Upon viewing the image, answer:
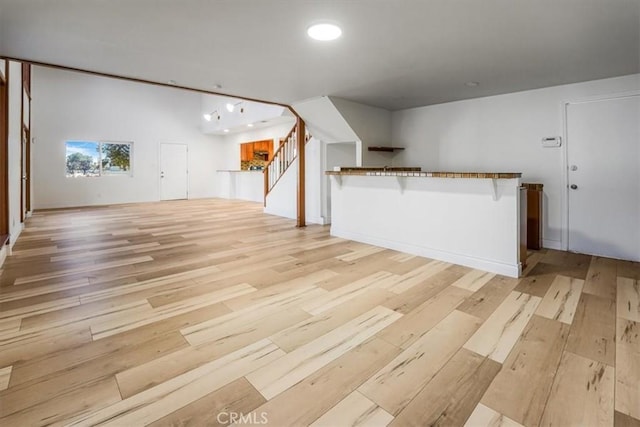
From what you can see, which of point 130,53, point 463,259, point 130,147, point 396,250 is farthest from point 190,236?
point 130,147

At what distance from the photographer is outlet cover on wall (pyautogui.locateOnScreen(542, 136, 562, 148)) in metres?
4.36

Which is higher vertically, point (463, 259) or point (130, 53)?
point (130, 53)

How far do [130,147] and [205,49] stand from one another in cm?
871

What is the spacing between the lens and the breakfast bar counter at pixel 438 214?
3.36m

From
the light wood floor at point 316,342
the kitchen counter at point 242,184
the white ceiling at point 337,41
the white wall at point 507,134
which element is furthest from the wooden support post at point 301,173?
the kitchen counter at point 242,184

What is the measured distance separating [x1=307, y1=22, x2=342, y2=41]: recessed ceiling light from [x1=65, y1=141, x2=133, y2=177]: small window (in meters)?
9.55

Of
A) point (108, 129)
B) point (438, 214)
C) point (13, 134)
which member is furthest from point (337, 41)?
point (108, 129)

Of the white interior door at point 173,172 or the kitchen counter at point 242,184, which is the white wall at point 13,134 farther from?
the kitchen counter at point 242,184

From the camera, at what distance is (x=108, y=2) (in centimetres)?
227

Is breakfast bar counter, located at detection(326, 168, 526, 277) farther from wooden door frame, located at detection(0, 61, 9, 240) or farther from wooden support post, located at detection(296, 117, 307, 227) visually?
wooden door frame, located at detection(0, 61, 9, 240)

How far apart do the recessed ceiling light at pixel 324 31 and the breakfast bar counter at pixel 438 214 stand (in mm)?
1840

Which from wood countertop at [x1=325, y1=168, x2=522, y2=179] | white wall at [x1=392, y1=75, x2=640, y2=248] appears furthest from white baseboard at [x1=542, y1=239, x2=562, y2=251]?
wood countertop at [x1=325, y1=168, x2=522, y2=179]

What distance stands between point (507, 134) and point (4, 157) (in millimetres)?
6758

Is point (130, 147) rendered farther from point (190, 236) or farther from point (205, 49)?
point (205, 49)
